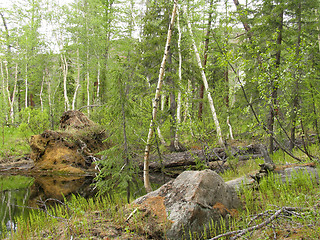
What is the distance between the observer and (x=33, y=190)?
34.2 feet

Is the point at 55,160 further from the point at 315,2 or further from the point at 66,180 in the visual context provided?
the point at 315,2

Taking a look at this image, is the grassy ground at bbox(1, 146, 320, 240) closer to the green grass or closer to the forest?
the forest

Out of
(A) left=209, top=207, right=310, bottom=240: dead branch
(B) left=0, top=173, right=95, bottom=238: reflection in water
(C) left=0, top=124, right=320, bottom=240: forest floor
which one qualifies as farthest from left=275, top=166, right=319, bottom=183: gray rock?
(B) left=0, top=173, right=95, bottom=238: reflection in water

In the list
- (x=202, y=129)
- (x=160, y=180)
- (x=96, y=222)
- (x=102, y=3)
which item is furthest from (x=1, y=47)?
(x=96, y=222)

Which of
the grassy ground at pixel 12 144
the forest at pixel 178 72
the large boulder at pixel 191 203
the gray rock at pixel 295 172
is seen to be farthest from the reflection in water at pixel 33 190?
the gray rock at pixel 295 172

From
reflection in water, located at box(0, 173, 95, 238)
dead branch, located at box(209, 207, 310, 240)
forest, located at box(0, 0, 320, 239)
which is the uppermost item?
forest, located at box(0, 0, 320, 239)

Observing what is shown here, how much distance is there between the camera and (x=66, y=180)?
12.0 m

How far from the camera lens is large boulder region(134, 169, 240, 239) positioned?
156 inches

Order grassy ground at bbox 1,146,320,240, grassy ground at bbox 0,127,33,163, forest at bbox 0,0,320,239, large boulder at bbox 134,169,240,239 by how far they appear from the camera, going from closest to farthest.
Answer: grassy ground at bbox 1,146,320,240 < large boulder at bbox 134,169,240,239 < forest at bbox 0,0,320,239 < grassy ground at bbox 0,127,33,163

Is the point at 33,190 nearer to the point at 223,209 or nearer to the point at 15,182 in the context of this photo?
the point at 15,182

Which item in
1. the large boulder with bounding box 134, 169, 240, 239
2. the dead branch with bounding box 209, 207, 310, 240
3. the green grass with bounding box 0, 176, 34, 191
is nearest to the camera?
the dead branch with bounding box 209, 207, 310, 240

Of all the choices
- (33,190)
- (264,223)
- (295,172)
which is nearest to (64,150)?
(33,190)

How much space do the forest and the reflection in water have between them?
5.37 ft

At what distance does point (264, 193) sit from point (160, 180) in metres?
6.29
